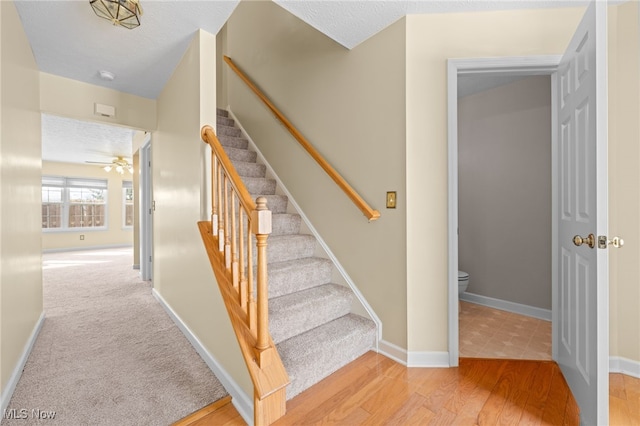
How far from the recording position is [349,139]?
2.35 m

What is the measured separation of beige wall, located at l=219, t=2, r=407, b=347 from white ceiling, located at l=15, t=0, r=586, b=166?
0.66ft

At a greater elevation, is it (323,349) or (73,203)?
(73,203)

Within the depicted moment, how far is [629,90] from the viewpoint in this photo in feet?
6.26

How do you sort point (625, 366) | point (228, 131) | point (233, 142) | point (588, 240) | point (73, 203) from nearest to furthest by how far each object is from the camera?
point (588, 240) → point (625, 366) → point (233, 142) → point (228, 131) → point (73, 203)

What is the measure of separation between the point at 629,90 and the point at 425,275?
5.94ft

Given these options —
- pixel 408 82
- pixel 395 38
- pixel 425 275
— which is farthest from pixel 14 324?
pixel 395 38

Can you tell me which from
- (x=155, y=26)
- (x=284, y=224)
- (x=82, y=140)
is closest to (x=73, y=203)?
(x=82, y=140)

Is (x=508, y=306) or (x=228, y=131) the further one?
(x=228, y=131)

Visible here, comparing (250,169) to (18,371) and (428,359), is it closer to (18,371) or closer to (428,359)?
(18,371)

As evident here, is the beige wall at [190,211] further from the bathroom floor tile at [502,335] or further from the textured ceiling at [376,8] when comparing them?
the bathroom floor tile at [502,335]

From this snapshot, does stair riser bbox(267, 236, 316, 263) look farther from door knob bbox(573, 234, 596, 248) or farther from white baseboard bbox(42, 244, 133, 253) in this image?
white baseboard bbox(42, 244, 133, 253)

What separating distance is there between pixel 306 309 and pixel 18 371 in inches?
72.3

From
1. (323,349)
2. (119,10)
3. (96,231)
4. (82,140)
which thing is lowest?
(323,349)

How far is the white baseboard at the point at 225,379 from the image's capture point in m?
1.49
